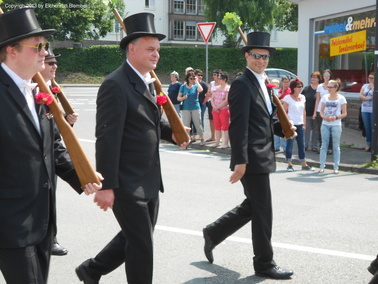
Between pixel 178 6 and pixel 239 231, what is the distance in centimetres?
6528

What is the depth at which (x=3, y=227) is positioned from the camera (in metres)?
3.41

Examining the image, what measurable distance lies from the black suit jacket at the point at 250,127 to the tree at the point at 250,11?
47767 millimetres

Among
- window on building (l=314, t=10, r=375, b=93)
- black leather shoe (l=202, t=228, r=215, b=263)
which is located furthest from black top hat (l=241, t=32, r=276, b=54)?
window on building (l=314, t=10, r=375, b=93)

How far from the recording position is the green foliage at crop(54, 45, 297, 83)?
4778 centimetres

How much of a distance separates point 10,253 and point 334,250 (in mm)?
3926

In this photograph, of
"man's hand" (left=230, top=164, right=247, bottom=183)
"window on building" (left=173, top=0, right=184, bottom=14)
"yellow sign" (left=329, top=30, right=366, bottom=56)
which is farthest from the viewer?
"window on building" (left=173, top=0, right=184, bottom=14)

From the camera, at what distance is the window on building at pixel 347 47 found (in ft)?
56.3

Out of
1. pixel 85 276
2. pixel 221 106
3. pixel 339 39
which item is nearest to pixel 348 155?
pixel 221 106

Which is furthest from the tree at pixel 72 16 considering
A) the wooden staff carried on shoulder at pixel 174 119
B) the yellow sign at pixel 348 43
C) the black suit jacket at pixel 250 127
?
the wooden staff carried on shoulder at pixel 174 119

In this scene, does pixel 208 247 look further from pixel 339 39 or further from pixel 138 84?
pixel 339 39

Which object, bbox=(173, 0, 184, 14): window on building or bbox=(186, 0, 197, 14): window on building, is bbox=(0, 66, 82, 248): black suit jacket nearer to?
bbox=(173, 0, 184, 14): window on building

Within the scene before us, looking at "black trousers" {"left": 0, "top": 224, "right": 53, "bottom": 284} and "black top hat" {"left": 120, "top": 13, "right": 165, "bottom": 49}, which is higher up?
"black top hat" {"left": 120, "top": 13, "right": 165, "bottom": 49}

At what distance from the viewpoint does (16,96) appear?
3.50 metres

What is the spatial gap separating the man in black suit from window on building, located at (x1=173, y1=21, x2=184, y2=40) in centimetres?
6532
